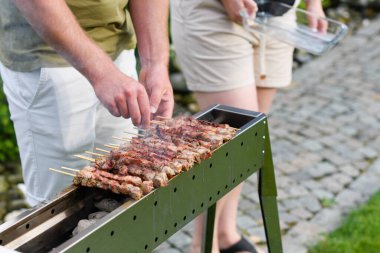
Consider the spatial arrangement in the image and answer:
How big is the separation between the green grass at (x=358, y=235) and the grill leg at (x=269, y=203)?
102cm

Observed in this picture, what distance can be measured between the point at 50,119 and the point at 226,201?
1.24m

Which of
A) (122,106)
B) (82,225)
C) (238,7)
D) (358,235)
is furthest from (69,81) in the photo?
(358,235)

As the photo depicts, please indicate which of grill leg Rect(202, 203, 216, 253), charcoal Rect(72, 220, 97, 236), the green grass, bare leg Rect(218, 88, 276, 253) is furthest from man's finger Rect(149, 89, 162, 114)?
the green grass

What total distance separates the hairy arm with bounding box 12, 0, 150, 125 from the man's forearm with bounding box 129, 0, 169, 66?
418 mm

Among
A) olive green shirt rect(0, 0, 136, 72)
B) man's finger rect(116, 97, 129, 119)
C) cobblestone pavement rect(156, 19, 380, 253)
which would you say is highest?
olive green shirt rect(0, 0, 136, 72)

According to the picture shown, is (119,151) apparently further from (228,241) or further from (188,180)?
(228,241)

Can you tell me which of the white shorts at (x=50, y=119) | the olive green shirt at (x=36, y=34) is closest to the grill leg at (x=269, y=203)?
the white shorts at (x=50, y=119)

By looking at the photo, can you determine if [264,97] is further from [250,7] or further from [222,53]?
[250,7]

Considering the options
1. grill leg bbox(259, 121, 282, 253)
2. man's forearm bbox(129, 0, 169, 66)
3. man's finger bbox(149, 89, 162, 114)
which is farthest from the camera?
grill leg bbox(259, 121, 282, 253)

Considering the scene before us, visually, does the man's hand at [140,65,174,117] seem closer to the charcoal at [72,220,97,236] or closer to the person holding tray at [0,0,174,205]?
the person holding tray at [0,0,174,205]

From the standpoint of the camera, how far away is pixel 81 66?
238 centimetres

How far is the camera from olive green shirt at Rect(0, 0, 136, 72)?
8.59 ft

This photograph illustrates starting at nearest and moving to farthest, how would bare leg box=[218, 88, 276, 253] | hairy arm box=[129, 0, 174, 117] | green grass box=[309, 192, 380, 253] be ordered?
hairy arm box=[129, 0, 174, 117], bare leg box=[218, 88, 276, 253], green grass box=[309, 192, 380, 253]

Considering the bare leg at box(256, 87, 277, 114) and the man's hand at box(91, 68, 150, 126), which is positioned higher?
the man's hand at box(91, 68, 150, 126)
